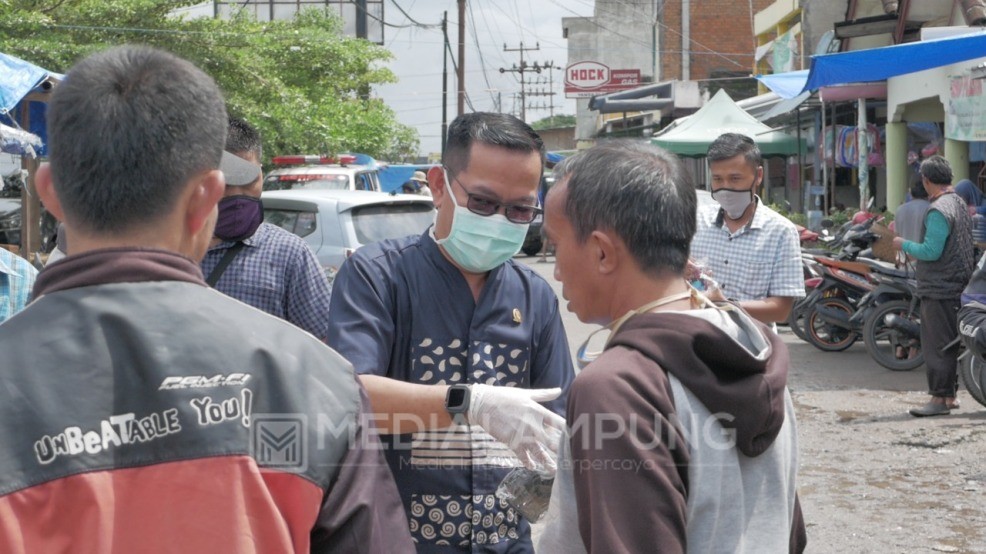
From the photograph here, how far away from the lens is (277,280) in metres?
3.89

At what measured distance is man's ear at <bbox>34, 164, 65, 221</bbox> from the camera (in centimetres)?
158

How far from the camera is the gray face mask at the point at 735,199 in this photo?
18.8 ft

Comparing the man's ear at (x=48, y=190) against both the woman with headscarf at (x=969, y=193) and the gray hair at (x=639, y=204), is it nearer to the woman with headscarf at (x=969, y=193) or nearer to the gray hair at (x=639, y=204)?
the gray hair at (x=639, y=204)

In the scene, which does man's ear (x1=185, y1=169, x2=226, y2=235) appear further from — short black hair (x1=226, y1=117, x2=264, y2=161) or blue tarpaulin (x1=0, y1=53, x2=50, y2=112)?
blue tarpaulin (x1=0, y1=53, x2=50, y2=112)

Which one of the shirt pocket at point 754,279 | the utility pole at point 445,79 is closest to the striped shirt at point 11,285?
the shirt pocket at point 754,279

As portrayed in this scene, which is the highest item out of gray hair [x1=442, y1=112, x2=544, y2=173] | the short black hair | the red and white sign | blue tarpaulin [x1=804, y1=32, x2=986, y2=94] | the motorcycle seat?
the red and white sign

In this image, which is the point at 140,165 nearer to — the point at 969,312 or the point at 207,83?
the point at 207,83

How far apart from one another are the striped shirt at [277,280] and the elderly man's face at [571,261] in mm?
1951

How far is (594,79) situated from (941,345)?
3545cm

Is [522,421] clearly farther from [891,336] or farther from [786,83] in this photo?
[786,83]

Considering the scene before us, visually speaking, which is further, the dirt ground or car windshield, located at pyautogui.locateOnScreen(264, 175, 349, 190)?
car windshield, located at pyautogui.locateOnScreen(264, 175, 349, 190)

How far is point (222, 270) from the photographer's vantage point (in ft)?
12.6

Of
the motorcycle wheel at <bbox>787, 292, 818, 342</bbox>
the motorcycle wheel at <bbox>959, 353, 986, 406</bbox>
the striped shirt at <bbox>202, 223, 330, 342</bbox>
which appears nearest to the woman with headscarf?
the motorcycle wheel at <bbox>787, 292, 818, 342</bbox>

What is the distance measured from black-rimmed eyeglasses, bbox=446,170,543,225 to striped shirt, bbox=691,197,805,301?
2599mm
